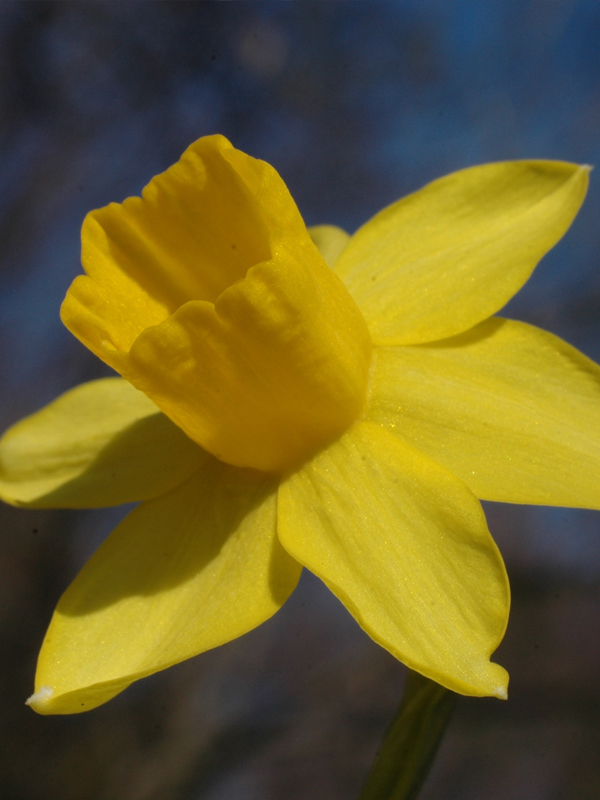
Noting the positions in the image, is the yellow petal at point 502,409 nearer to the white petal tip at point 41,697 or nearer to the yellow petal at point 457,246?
the yellow petal at point 457,246

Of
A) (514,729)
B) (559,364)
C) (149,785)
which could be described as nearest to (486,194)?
(559,364)

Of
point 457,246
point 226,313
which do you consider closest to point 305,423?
point 226,313

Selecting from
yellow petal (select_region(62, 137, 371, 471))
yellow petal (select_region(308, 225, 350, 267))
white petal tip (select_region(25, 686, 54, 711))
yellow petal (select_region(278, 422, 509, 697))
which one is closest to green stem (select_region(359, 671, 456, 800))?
yellow petal (select_region(278, 422, 509, 697))

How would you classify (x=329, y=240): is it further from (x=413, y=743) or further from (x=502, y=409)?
(x=413, y=743)

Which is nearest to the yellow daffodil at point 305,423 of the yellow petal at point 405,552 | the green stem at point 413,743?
the yellow petal at point 405,552

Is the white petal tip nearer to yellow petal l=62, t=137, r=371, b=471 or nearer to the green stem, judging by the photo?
yellow petal l=62, t=137, r=371, b=471

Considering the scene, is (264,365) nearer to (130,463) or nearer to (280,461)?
(280,461)
